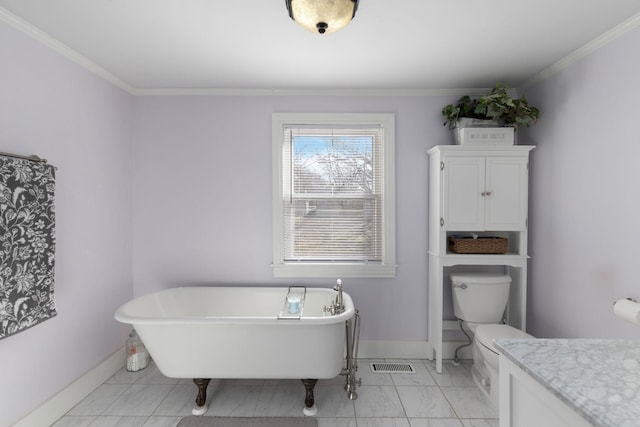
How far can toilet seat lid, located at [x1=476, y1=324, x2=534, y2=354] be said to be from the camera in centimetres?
224

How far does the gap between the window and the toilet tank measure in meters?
0.57

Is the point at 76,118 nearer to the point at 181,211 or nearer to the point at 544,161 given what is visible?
the point at 181,211

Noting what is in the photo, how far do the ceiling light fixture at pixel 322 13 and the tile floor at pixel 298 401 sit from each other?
7.04 feet

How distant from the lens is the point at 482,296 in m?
2.61

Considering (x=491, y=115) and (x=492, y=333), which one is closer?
(x=492, y=333)

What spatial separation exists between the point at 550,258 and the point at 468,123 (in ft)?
3.87

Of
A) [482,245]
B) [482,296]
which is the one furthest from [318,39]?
[482,296]

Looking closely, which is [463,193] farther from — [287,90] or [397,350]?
[287,90]

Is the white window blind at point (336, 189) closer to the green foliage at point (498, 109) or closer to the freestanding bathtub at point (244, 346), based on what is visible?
the green foliage at point (498, 109)

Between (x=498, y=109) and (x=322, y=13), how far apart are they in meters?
1.78

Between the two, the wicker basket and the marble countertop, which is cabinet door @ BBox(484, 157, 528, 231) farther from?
the marble countertop

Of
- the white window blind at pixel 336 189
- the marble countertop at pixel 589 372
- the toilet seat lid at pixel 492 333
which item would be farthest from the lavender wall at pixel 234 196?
the marble countertop at pixel 589 372

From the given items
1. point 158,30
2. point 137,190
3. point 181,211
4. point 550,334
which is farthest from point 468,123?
point 137,190

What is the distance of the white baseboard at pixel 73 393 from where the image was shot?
1.98m
